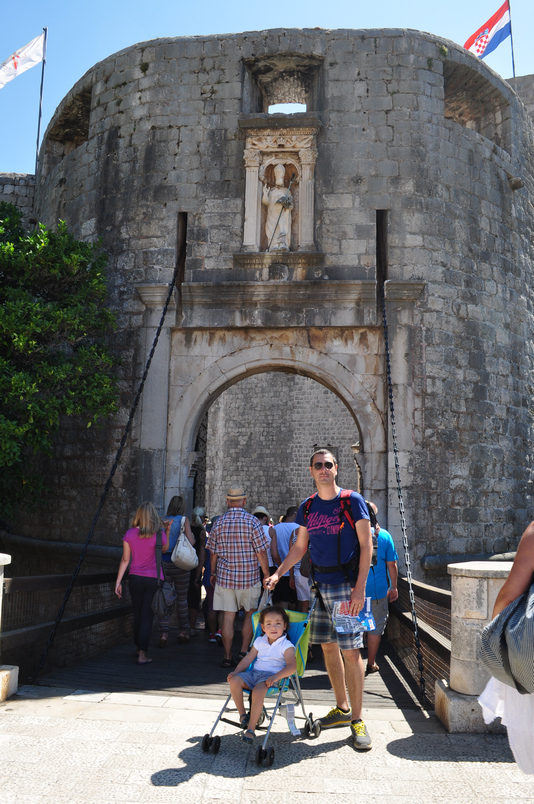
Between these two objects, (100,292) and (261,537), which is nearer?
(261,537)

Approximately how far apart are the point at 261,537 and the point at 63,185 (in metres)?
7.41

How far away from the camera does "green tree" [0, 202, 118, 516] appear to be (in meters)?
7.10

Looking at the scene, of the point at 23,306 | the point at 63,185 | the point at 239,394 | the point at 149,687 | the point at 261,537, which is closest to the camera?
the point at 149,687

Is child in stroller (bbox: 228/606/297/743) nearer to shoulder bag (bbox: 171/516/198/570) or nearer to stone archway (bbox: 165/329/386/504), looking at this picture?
shoulder bag (bbox: 171/516/198/570)

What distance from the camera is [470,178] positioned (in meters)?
9.14

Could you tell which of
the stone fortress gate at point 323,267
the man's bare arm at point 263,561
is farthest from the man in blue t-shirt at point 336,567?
the stone fortress gate at point 323,267

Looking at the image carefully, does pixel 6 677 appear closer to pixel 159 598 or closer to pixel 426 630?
pixel 159 598

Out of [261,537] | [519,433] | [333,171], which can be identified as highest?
[333,171]

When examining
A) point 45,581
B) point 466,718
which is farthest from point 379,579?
point 45,581

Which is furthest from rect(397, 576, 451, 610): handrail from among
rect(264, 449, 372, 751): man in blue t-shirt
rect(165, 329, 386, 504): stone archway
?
rect(165, 329, 386, 504): stone archway

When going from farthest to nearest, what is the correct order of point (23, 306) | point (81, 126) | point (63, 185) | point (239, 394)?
point (239, 394) < point (81, 126) < point (63, 185) < point (23, 306)

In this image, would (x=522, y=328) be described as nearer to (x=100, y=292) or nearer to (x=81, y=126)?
(x=100, y=292)

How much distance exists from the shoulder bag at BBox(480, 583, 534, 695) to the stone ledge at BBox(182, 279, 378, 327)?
6385 millimetres

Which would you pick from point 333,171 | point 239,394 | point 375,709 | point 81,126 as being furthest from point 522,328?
point 239,394
